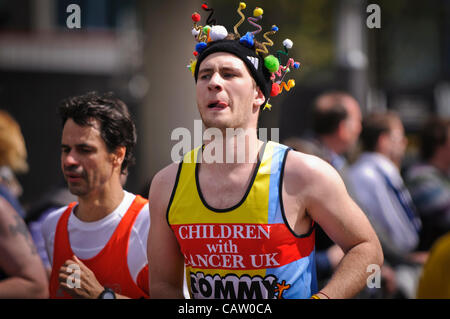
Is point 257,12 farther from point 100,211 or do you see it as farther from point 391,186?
point 391,186

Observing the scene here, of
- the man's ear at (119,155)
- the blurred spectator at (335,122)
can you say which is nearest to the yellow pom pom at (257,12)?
the man's ear at (119,155)

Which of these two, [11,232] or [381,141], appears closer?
[11,232]

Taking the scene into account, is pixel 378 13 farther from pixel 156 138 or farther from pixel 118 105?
pixel 156 138

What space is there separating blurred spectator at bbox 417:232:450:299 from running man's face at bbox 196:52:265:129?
72.2 inches

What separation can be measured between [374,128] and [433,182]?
2.68ft

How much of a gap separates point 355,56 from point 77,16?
861 centimetres

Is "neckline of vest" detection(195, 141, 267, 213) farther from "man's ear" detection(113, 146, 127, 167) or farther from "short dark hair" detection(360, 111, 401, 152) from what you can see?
"short dark hair" detection(360, 111, 401, 152)

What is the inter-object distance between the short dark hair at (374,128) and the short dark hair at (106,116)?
3.94 metres

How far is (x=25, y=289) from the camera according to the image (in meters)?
3.10

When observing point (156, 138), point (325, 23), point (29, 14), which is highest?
point (29, 14)

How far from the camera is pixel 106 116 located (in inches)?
111

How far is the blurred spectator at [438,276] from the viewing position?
366 centimetres

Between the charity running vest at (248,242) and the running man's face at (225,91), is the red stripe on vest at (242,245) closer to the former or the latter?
the charity running vest at (248,242)

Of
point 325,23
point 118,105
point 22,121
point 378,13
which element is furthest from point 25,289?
point 325,23
